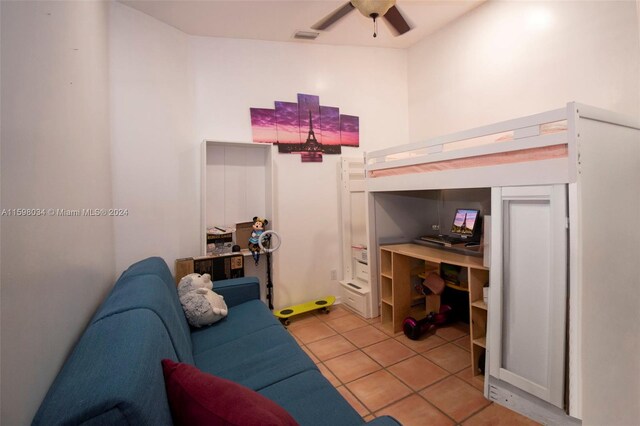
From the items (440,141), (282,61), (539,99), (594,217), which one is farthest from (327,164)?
(594,217)

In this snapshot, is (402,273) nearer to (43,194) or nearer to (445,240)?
(445,240)

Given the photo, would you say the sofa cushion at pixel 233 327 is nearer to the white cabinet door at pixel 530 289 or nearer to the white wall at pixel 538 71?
the white cabinet door at pixel 530 289

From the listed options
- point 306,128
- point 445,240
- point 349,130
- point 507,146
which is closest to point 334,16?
point 306,128

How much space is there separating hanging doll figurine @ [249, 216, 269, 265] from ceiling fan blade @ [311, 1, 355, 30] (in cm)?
180

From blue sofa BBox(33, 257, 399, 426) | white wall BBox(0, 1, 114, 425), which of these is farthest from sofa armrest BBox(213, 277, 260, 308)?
white wall BBox(0, 1, 114, 425)

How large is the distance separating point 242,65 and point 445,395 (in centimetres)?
335

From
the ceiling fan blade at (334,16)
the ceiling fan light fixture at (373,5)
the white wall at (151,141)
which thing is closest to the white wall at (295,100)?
the white wall at (151,141)

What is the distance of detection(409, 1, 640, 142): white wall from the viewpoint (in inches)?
78.9

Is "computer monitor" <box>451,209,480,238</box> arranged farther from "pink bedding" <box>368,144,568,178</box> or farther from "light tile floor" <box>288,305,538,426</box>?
"light tile floor" <box>288,305,538,426</box>

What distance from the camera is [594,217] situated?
148cm

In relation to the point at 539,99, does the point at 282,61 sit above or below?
above

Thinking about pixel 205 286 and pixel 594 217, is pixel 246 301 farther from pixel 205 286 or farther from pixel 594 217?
pixel 594 217

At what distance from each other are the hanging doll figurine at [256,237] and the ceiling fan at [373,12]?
1804 mm

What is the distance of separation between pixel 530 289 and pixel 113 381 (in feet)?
6.29
